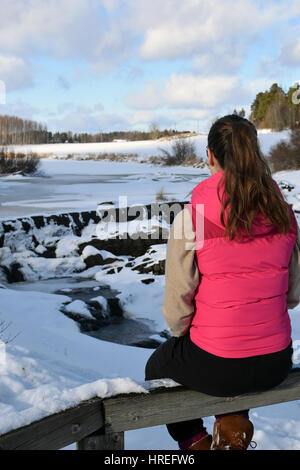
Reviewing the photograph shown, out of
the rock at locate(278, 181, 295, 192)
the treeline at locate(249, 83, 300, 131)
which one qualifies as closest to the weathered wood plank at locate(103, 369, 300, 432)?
the rock at locate(278, 181, 295, 192)

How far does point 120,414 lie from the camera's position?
1.64 m

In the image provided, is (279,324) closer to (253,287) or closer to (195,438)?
(253,287)

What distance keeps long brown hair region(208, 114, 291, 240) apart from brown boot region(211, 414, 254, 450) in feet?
2.31

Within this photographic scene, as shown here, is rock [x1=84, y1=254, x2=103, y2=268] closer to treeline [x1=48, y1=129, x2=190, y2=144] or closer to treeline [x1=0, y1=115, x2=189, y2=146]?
treeline [x1=0, y1=115, x2=189, y2=146]

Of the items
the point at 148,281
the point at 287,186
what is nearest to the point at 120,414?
the point at 148,281

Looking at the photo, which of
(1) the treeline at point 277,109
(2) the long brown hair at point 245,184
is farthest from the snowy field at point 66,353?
(1) the treeline at point 277,109

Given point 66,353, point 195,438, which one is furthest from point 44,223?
point 195,438

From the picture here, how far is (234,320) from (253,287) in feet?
0.44

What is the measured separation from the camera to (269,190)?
67.7 inches

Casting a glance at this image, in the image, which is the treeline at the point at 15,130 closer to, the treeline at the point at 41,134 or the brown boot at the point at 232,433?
the treeline at the point at 41,134

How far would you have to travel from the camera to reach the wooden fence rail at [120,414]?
1.46 m

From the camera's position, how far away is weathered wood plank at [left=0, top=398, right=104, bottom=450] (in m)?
1.41

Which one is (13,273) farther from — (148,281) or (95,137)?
(95,137)
